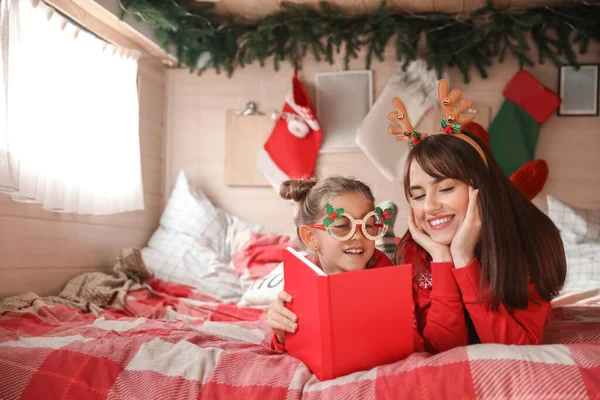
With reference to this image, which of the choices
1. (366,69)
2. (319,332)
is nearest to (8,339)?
(319,332)

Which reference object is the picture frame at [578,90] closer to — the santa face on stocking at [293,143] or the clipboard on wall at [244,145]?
the santa face on stocking at [293,143]

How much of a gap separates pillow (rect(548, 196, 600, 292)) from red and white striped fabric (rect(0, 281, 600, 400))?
90cm

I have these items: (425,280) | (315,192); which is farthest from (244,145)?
(425,280)

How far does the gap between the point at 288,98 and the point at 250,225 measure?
30.6 inches

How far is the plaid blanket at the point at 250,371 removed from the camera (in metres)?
1.02

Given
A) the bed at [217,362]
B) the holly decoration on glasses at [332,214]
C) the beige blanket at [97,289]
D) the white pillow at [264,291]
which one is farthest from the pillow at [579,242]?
the beige blanket at [97,289]

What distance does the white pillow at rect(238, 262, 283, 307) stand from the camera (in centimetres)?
245

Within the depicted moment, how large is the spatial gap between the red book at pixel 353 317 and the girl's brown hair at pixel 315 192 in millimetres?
431

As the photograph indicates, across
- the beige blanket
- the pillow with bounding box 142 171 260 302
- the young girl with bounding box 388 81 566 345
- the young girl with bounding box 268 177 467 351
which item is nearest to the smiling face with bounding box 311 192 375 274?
the young girl with bounding box 268 177 467 351

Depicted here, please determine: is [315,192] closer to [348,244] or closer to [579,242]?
[348,244]

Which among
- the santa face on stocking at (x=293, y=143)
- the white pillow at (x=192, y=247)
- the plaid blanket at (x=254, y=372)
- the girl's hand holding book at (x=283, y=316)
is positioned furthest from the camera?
the santa face on stocking at (x=293, y=143)

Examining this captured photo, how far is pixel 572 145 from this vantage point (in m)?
3.14

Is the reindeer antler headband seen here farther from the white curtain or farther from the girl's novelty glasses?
the white curtain

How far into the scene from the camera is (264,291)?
2.47 metres
